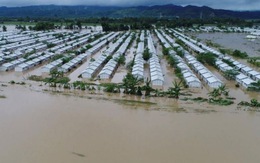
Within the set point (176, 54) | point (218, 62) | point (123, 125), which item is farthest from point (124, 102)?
point (176, 54)

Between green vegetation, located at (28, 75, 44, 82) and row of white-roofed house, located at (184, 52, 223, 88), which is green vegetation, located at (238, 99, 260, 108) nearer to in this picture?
row of white-roofed house, located at (184, 52, 223, 88)

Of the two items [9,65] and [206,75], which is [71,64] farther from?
[206,75]

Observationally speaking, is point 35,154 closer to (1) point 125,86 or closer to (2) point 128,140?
(2) point 128,140

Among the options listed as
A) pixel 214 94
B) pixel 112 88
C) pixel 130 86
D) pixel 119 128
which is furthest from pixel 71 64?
pixel 119 128

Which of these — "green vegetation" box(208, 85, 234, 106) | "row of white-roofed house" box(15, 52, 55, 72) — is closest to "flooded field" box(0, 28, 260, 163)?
"green vegetation" box(208, 85, 234, 106)

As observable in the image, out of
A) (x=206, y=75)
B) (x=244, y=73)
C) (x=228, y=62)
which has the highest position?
(x=228, y=62)

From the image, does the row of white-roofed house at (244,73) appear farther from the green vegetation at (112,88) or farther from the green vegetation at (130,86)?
the green vegetation at (112,88)
